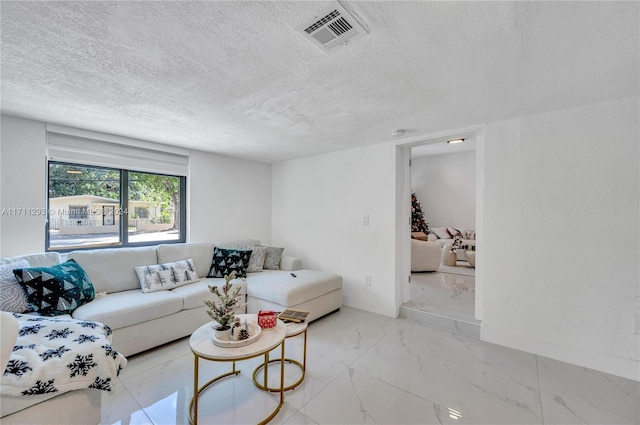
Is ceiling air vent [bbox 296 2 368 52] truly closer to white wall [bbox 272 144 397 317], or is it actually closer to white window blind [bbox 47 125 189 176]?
white wall [bbox 272 144 397 317]

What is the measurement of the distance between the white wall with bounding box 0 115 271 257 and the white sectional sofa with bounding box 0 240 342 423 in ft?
1.26

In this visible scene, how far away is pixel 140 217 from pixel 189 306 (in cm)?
153

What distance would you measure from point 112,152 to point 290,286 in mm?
2574

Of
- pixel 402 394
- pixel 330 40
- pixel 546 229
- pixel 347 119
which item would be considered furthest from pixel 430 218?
pixel 330 40

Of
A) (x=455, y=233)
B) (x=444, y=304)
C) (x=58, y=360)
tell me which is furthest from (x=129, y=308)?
(x=455, y=233)

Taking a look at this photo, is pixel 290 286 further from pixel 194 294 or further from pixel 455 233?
pixel 455 233

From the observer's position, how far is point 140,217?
11.0 ft

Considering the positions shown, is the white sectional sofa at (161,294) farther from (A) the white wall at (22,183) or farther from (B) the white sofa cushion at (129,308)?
(A) the white wall at (22,183)

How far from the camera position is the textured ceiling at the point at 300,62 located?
3.89ft

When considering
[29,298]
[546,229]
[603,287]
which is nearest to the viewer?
[29,298]

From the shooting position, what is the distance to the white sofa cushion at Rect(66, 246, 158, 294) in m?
2.54

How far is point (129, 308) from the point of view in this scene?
224 centimetres

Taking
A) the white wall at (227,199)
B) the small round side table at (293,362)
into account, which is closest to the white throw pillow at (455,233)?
the white wall at (227,199)

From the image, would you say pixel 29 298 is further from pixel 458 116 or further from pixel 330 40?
pixel 458 116
